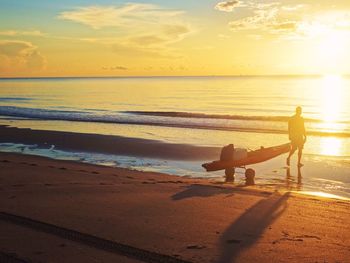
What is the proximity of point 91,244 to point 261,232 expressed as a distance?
2979 millimetres

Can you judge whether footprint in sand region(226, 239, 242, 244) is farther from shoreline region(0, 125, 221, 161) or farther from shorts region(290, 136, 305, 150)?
shoreline region(0, 125, 221, 161)

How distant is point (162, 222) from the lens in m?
8.40

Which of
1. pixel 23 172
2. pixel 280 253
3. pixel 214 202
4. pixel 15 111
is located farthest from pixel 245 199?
pixel 15 111

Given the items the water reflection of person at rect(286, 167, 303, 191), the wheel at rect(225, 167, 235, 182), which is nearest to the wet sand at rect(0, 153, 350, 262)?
the wheel at rect(225, 167, 235, 182)

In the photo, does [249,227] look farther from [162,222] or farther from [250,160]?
[250,160]

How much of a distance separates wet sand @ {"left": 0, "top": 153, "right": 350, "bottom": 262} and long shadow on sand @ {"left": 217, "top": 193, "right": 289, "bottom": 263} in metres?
0.02

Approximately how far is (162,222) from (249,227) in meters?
1.63

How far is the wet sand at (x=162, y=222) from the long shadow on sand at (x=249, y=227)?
0.02 m

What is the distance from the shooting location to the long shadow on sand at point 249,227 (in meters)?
6.87

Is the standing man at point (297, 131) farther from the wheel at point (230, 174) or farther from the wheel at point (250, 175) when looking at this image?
the wheel at point (250, 175)

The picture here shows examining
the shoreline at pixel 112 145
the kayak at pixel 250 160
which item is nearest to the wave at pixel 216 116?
the shoreline at pixel 112 145

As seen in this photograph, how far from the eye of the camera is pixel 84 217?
862 cm

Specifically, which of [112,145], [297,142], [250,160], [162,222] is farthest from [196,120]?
[162,222]

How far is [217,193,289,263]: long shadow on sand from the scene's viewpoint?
687cm
